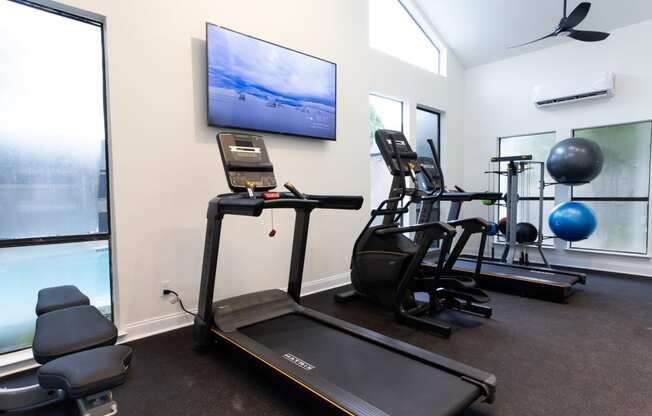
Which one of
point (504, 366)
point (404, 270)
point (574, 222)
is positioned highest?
point (574, 222)

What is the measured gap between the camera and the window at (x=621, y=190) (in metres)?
5.04

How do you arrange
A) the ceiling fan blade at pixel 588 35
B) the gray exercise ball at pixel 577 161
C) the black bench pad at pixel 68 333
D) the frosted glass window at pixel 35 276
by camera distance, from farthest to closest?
the gray exercise ball at pixel 577 161, the ceiling fan blade at pixel 588 35, the frosted glass window at pixel 35 276, the black bench pad at pixel 68 333

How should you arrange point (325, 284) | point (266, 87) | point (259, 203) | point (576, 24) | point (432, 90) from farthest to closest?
point (432, 90)
point (325, 284)
point (576, 24)
point (266, 87)
point (259, 203)

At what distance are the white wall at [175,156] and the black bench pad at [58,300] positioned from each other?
737 millimetres

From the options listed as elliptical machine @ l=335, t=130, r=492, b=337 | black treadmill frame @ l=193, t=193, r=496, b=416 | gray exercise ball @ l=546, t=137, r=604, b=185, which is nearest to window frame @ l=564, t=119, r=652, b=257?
gray exercise ball @ l=546, t=137, r=604, b=185

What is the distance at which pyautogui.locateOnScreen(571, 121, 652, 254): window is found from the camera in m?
5.04

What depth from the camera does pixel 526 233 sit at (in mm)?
5230

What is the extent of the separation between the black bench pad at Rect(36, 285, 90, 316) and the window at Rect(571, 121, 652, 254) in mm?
6405

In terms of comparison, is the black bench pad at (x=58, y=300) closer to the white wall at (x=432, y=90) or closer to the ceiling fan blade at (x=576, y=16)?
the white wall at (x=432, y=90)

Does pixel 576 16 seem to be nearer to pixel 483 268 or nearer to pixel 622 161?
pixel 622 161

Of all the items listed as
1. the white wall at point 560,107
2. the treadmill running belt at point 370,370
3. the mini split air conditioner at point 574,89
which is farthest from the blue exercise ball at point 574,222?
the treadmill running belt at point 370,370

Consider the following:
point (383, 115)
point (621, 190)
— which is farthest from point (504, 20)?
point (621, 190)

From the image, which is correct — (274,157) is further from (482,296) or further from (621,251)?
(621,251)

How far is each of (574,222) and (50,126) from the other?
587 cm
